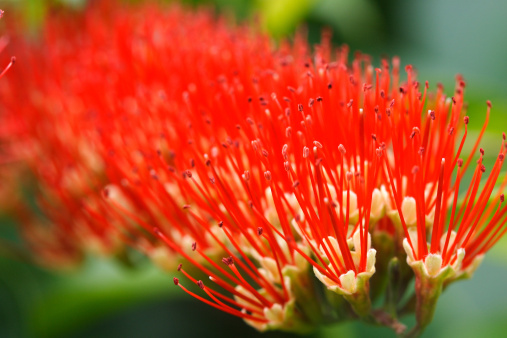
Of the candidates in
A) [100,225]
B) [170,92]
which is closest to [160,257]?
[100,225]

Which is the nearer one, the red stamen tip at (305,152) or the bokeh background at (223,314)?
the red stamen tip at (305,152)

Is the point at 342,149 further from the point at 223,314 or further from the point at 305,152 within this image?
the point at 223,314

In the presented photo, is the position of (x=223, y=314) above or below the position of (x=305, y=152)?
below

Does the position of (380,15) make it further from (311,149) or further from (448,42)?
(311,149)

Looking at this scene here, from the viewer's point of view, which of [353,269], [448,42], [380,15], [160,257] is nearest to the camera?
[353,269]

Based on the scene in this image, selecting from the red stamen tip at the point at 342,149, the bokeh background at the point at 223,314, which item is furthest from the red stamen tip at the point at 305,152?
the bokeh background at the point at 223,314

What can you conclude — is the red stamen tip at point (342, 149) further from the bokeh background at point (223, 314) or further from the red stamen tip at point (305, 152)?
the bokeh background at point (223, 314)

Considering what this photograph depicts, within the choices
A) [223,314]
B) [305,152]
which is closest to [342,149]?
[305,152]

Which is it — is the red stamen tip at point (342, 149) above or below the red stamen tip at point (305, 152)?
below
